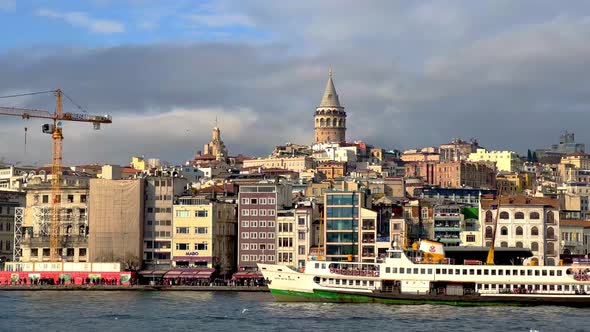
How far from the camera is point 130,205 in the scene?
361 feet

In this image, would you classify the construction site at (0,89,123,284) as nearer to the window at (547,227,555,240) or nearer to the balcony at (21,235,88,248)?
the balcony at (21,235,88,248)

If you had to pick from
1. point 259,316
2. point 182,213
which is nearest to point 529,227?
point 182,213

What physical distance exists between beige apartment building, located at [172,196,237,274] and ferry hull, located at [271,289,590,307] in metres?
24.8

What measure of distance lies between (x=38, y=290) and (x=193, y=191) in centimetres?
2050

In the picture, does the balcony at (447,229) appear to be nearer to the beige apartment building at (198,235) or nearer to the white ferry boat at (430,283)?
the beige apartment building at (198,235)

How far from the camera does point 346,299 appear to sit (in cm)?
8344

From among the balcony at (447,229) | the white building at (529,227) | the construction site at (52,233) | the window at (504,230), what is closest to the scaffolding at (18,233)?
the construction site at (52,233)

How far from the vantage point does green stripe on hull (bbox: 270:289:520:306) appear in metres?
81.6

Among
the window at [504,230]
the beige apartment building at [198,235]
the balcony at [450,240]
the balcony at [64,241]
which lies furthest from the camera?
the balcony at [64,241]

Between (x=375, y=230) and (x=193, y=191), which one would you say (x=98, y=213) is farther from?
(x=375, y=230)

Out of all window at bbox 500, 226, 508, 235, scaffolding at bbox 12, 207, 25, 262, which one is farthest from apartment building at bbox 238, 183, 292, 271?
scaffolding at bbox 12, 207, 25, 262

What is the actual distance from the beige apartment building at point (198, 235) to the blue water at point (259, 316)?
739 inches

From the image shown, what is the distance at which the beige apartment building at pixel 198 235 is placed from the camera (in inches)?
4274

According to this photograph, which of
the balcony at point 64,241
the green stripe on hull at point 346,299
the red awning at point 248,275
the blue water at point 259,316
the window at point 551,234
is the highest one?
the window at point 551,234
